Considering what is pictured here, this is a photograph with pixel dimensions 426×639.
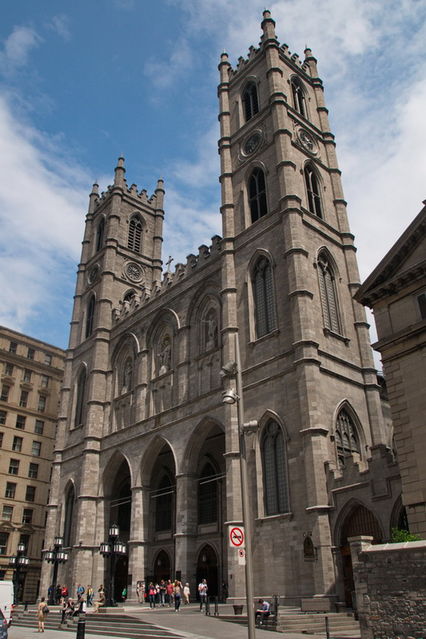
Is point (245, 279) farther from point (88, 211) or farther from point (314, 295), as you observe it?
point (88, 211)

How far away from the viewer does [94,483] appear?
4062 cm

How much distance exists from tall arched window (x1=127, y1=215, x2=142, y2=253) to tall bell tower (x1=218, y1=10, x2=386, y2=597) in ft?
54.2

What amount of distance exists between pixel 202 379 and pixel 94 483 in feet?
42.9

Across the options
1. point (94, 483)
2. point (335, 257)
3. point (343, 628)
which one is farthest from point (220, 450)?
point (343, 628)

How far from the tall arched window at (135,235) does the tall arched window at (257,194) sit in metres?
19.5

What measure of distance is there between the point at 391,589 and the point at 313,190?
26191 mm

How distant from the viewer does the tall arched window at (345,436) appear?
1063 inches

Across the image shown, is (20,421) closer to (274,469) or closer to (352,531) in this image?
(274,469)

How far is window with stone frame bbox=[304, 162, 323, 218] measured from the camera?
116 ft

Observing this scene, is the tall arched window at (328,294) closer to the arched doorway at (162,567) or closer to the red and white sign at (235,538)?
the red and white sign at (235,538)

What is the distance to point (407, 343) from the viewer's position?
21.0m

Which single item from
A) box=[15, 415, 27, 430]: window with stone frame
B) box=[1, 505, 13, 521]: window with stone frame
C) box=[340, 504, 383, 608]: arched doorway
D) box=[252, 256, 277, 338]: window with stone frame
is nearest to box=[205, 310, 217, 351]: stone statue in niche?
box=[252, 256, 277, 338]: window with stone frame

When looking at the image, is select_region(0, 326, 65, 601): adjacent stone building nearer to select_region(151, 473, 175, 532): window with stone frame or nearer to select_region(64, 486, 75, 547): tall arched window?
select_region(64, 486, 75, 547): tall arched window

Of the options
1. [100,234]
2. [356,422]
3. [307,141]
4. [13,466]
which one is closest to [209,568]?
[356,422]
